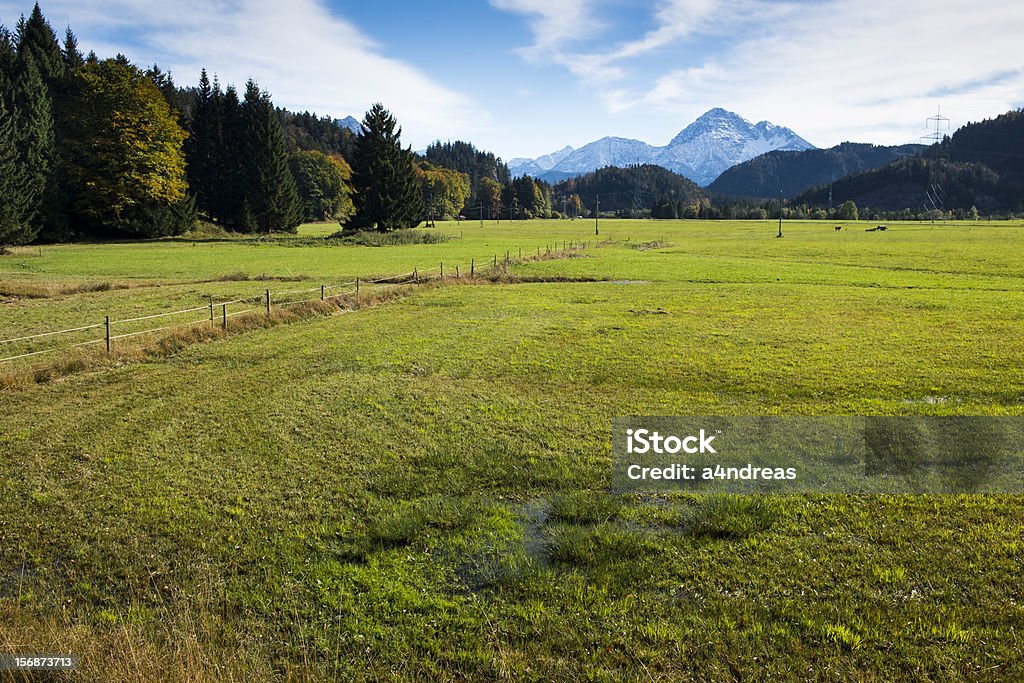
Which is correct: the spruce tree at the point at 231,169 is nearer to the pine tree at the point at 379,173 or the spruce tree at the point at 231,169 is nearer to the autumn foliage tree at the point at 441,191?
the pine tree at the point at 379,173

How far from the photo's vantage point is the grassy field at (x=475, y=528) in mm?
5336

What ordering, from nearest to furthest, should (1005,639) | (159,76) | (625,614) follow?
(1005,639) → (625,614) → (159,76)

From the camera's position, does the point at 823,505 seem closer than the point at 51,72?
Yes

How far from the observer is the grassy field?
5.34 m

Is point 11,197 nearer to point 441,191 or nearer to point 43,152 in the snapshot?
point 43,152

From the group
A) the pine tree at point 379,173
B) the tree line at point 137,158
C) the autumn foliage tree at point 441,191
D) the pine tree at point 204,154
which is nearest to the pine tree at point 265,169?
the tree line at point 137,158

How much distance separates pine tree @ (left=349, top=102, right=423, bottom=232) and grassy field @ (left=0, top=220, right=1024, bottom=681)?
5999cm

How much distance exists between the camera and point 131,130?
215ft

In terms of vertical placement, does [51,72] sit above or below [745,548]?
above

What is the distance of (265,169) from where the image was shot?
7856 centimetres

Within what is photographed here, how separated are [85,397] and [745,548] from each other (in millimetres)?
14040

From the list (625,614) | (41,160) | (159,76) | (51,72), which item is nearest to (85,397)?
(625,614)

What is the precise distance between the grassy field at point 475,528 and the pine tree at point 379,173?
197 feet

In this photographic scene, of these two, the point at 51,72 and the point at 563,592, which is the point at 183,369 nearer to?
the point at 563,592
